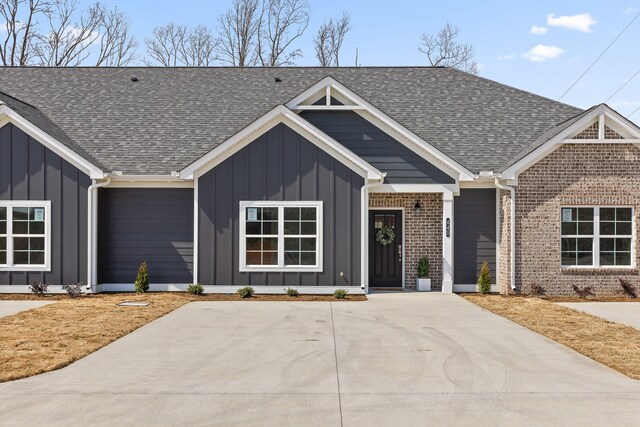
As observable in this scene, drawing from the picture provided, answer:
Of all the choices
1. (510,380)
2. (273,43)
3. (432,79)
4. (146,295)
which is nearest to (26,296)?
(146,295)

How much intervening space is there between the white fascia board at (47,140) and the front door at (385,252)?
7685 millimetres

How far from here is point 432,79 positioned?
21.5 m

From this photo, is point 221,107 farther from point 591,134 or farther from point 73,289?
point 591,134

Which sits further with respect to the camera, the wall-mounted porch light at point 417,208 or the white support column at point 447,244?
the wall-mounted porch light at point 417,208

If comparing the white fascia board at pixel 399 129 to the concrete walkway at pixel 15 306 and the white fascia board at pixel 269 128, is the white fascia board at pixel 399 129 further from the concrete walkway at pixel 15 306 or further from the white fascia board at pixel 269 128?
the concrete walkway at pixel 15 306

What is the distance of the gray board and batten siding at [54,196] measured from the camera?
1619 centimetres

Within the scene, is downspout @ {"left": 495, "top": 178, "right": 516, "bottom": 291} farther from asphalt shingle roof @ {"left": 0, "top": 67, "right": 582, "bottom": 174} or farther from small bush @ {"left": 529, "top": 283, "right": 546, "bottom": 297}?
asphalt shingle roof @ {"left": 0, "top": 67, "right": 582, "bottom": 174}

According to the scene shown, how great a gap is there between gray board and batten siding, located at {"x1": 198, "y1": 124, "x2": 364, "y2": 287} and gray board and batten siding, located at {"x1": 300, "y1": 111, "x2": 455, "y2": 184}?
1249 millimetres

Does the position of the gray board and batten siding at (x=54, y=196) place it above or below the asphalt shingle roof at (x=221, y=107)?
below

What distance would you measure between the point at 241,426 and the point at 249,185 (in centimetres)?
1092

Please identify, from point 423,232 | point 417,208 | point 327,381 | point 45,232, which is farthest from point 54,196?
point 327,381

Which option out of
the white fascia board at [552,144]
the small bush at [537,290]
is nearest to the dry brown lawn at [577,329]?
the small bush at [537,290]

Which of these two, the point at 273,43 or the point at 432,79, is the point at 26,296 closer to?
the point at 432,79

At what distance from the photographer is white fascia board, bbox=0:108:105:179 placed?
15906 millimetres
